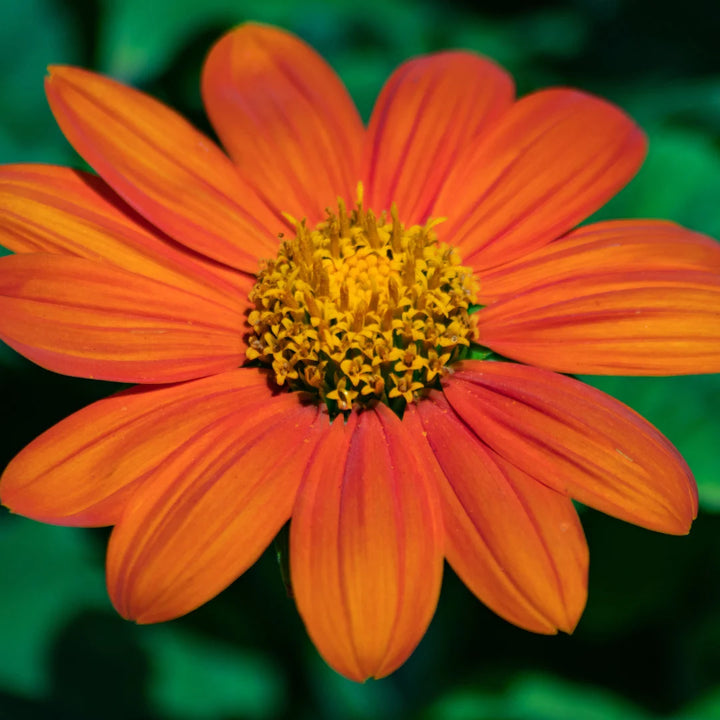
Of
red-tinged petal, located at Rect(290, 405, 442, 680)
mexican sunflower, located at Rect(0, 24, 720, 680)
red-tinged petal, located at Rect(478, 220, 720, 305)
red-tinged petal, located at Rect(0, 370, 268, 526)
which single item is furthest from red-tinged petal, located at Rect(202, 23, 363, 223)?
red-tinged petal, located at Rect(290, 405, 442, 680)

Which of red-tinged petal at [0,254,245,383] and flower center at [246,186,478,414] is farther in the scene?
flower center at [246,186,478,414]

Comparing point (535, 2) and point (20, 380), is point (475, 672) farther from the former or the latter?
point (535, 2)

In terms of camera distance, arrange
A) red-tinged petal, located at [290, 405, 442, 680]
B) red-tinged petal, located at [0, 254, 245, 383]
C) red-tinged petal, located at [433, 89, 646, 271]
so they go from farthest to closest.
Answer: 1. red-tinged petal, located at [433, 89, 646, 271]
2. red-tinged petal, located at [0, 254, 245, 383]
3. red-tinged petal, located at [290, 405, 442, 680]

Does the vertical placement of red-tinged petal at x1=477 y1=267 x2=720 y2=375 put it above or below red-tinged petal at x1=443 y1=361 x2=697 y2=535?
above

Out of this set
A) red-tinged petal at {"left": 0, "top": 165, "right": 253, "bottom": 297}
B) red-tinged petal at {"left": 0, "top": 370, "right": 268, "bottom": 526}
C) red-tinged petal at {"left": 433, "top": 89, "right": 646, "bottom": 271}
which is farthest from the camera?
red-tinged petal at {"left": 433, "top": 89, "right": 646, "bottom": 271}

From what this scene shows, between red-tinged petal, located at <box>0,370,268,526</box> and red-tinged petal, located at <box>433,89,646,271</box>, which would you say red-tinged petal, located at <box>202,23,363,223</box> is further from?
red-tinged petal, located at <box>0,370,268,526</box>

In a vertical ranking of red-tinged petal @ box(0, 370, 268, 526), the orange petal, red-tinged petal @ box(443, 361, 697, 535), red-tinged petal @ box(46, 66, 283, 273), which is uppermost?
the orange petal

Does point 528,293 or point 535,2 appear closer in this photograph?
point 528,293

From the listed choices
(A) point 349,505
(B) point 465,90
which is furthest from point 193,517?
(B) point 465,90
